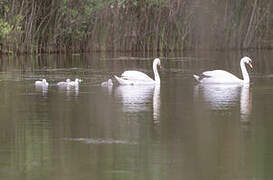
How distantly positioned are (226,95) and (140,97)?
1867mm

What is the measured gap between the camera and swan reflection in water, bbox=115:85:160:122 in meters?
14.0

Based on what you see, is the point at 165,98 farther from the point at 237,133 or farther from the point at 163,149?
the point at 163,149

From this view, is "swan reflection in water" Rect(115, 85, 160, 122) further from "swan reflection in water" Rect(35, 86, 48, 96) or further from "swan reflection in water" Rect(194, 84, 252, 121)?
"swan reflection in water" Rect(35, 86, 48, 96)

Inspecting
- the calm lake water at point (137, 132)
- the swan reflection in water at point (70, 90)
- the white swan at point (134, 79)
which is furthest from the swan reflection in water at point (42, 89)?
the white swan at point (134, 79)

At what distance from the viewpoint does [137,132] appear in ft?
36.4

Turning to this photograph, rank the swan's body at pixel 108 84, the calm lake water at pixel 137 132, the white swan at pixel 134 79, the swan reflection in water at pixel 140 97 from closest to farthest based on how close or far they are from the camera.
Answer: the calm lake water at pixel 137 132, the swan reflection in water at pixel 140 97, the swan's body at pixel 108 84, the white swan at pixel 134 79

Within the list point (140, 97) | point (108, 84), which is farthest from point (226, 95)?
point (108, 84)

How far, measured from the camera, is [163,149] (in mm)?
9672

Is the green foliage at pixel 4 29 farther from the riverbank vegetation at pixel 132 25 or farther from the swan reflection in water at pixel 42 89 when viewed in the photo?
the swan reflection in water at pixel 42 89

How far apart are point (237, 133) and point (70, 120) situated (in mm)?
2807

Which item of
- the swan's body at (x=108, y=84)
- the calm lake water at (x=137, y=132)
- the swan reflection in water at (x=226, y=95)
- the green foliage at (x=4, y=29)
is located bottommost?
the calm lake water at (x=137, y=132)

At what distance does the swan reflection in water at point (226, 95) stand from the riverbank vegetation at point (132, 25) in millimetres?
14769

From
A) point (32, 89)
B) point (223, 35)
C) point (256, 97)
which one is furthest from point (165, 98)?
point (223, 35)

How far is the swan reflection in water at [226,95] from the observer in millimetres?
14195
